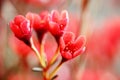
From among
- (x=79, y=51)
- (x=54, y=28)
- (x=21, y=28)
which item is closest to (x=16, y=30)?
(x=21, y=28)

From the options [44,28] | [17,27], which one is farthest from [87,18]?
[17,27]

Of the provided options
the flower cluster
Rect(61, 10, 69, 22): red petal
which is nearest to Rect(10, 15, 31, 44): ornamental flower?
the flower cluster

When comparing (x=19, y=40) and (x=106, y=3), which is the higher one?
(x=106, y=3)

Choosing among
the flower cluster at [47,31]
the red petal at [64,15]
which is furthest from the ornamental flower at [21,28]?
the red petal at [64,15]

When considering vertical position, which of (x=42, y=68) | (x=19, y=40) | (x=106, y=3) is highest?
(x=106, y=3)

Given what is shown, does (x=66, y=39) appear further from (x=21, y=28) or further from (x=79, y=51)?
(x=21, y=28)

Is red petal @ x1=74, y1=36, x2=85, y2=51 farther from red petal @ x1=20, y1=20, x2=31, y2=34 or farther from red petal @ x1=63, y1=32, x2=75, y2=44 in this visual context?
red petal @ x1=20, y1=20, x2=31, y2=34

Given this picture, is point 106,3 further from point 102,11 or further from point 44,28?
point 44,28
